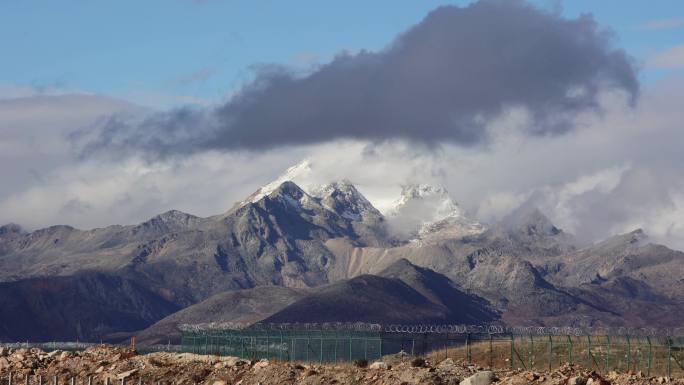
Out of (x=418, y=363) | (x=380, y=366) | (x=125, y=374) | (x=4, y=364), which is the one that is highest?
Result: (x=4, y=364)

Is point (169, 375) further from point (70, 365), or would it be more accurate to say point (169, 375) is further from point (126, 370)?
point (70, 365)

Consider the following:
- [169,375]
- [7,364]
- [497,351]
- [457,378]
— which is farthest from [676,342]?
[7,364]

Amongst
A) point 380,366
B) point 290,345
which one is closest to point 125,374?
point 380,366

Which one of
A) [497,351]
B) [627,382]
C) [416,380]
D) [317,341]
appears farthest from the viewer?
[497,351]

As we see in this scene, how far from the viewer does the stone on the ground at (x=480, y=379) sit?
75125mm

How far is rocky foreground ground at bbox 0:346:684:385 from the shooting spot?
75562 millimetres

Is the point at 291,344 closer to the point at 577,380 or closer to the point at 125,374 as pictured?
the point at 125,374

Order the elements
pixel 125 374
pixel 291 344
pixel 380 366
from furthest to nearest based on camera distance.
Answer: pixel 291 344
pixel 125 374
pixel 380 366

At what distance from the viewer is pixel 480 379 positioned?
75500 mm

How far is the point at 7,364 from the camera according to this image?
104 metres

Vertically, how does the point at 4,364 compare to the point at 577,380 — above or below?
above

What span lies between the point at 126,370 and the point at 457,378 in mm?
28938

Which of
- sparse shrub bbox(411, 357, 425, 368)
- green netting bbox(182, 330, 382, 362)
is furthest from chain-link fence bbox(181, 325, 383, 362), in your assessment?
sparse shrub bbox(411, 357, 425, 368)

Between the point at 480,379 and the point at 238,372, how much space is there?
68.1 ft
